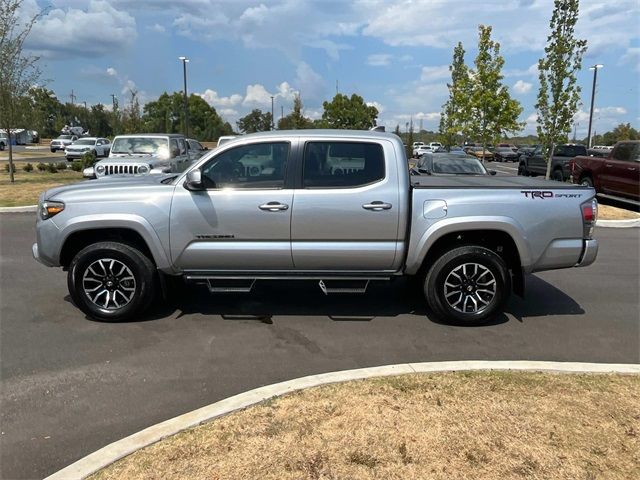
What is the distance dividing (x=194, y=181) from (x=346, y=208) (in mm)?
1452

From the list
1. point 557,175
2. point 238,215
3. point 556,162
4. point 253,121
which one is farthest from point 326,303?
point 253,121

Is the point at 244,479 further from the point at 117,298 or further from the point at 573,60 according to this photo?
the point at 573,60

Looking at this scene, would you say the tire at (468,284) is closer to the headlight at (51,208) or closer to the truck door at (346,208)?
the truck door at (346,208)

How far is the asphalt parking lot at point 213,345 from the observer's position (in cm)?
351

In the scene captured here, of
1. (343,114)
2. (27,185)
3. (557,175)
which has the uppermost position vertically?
(343,114)

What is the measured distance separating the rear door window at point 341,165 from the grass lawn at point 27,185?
10.8 metres

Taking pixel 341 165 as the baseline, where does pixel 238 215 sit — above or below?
below

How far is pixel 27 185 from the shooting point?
17484 mm

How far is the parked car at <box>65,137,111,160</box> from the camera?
34.4 meters

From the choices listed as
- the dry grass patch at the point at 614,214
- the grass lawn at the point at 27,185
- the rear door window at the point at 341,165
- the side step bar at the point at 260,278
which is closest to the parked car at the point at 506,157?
the dry grass patch at the point at 614,214

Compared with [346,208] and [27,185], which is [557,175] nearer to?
[346,208]

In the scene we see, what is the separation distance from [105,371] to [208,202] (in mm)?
1765

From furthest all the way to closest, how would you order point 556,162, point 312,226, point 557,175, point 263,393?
point 556,162, point 557,175, point 312,226, point 263,393

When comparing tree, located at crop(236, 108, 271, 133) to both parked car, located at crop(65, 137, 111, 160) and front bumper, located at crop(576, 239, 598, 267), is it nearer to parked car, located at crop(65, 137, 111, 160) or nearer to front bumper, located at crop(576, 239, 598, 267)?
parked car, located at crop(65, 137, 111, 160)
